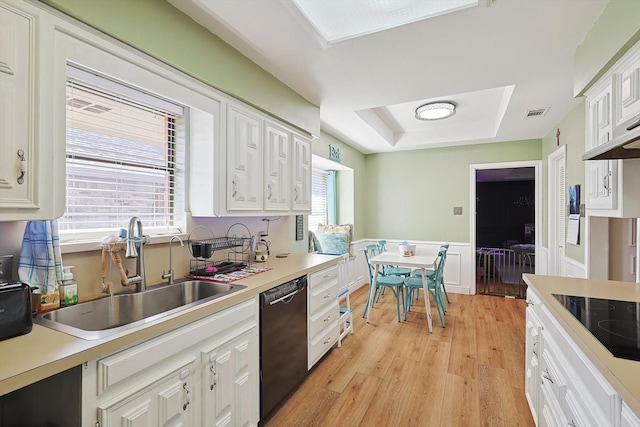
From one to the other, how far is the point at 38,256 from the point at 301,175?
2093mm

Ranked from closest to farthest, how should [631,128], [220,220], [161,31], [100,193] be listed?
[631,128] → [161,31] → [100,193] → [220,220]

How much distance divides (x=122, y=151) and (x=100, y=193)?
0.28 metres

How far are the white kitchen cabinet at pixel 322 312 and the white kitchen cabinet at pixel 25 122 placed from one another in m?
1.72

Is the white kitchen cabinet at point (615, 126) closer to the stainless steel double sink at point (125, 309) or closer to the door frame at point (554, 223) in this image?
the stainless steel double sink at point (125, 309)

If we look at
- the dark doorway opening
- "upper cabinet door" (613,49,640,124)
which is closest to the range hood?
"upper cabinet door" (613,49,640,124)

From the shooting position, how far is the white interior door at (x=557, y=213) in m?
3.76

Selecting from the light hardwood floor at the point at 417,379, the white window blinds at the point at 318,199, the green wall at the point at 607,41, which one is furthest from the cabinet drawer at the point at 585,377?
the white window blinds at the point at 318,199

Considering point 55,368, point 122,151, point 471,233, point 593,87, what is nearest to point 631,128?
point 593,87

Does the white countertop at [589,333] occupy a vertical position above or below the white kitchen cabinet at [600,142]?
below

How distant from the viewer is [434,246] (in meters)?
5.33

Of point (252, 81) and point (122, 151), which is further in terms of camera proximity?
point (252, 81)

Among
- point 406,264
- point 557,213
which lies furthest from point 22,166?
point 557,213

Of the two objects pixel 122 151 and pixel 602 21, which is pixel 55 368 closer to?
pixel 122 151

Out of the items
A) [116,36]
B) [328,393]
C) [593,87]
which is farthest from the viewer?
[328,393]
